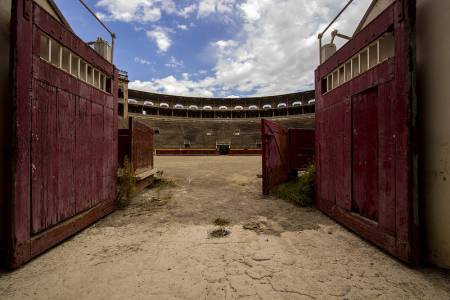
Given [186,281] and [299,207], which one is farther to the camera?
[299,207]

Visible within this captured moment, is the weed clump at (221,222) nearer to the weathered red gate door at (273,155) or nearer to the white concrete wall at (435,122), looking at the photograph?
the weathered red gate door at (273,155)

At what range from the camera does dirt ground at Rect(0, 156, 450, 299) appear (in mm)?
1766

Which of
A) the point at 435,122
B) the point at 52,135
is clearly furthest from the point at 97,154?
the point at 435,122

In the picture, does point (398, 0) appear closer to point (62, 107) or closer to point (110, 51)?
point (62, 107)

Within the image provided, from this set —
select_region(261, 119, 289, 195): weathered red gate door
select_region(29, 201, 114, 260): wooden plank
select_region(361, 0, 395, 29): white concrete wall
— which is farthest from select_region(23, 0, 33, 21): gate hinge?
select_region(361, 0, 395, 29): white concrete wall

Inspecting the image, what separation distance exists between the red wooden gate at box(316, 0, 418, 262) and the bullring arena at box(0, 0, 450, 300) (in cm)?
2

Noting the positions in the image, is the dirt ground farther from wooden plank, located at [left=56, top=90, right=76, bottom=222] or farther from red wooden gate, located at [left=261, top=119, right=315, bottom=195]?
red wooden gate, located at [left=261, top=119, right=315, bottom=195]

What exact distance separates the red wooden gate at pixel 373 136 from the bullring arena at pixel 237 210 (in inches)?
0.7

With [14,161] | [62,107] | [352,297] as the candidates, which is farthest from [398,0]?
[14,161]

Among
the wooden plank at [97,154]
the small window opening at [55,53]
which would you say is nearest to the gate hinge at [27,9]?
the small window opening at [55,53]

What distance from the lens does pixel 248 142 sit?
120 feet

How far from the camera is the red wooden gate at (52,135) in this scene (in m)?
2.19

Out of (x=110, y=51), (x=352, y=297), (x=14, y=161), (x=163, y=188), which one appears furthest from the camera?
(x=163, y=188)

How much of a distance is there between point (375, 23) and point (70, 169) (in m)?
4.82
